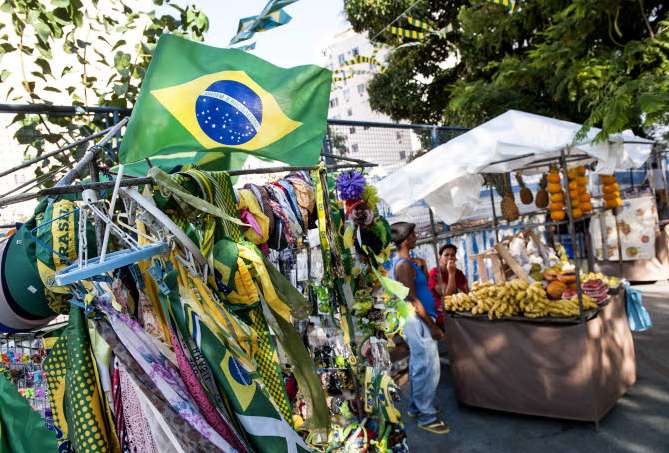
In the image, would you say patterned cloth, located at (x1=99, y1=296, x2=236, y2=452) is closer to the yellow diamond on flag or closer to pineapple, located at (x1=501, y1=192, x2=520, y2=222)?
the yellow diamond on flag

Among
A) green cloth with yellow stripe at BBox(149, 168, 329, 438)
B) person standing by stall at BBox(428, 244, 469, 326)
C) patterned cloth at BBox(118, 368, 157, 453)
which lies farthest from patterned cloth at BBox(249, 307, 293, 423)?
person standing by stall at BBox(428, 244, 469, 326)

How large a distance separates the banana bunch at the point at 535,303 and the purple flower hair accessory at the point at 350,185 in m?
2.68

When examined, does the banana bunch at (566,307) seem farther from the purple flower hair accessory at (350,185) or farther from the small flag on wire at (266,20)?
the small flag on wire at (266,20)

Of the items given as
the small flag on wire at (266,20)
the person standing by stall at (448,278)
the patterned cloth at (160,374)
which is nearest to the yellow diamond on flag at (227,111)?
the small flag on wire at (266,20)

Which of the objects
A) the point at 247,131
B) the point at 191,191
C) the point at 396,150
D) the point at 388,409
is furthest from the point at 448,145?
the point at 191,191

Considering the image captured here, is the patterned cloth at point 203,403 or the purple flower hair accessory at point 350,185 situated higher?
the purple flower hair accessory at point 350,185

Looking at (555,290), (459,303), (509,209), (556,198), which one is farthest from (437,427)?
(556,198)

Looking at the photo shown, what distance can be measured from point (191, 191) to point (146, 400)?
665 millimetres

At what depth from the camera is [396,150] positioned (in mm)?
7352

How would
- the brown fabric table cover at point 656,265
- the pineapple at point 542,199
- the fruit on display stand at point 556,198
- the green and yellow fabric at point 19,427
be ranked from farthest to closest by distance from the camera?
the brown fabric table cover at point 656,265 < the pineapple at point 542,199 < the fruit on display stand at point 556,198 < the green and yellow fabric at point 19,427

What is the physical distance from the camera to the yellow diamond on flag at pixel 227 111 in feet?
6.25

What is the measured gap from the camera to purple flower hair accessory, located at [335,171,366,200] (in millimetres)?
2641

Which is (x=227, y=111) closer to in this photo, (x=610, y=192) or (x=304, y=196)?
(x=304, y=196)

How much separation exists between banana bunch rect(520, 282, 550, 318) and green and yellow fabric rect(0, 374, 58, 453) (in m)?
4.07
